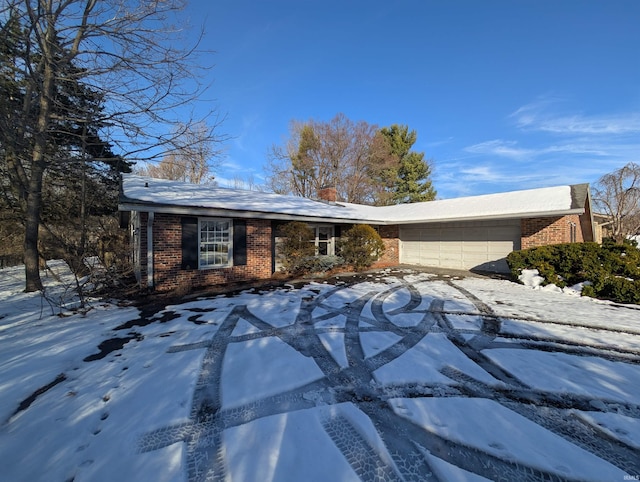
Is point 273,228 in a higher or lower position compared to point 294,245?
higher

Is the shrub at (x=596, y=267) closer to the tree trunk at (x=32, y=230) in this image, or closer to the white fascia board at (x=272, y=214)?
the white fascia board at (x=272, y=214)

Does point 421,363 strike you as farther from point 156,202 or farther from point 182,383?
point 156,202

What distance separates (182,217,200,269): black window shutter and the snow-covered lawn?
9.30 ft

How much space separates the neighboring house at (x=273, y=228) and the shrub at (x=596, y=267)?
5.77 feet

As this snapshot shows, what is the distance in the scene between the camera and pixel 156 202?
23.9 feet

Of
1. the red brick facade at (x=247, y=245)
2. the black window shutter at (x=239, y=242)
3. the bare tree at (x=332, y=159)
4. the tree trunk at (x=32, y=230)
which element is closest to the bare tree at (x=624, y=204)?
the red brick facade at (x=247, y=245)

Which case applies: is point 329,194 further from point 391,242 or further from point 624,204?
point 624,204

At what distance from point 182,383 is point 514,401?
350cm

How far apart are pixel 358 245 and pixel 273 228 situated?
391 centimetres

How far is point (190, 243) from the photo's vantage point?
8.27m

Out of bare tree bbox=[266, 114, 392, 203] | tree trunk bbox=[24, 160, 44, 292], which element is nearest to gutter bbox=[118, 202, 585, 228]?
tree trunk bbox=[24, 160, 44, 292]

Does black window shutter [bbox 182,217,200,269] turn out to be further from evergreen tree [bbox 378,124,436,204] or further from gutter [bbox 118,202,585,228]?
evergreen tree [bbox 378,124,436,204]

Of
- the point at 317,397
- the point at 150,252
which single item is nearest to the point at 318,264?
the point at 150,252

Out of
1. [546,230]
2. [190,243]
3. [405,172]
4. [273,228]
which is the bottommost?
[190,243]
